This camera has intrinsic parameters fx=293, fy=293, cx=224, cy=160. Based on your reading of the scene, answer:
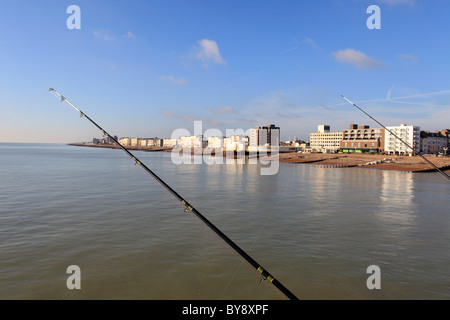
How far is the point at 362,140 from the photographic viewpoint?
15038cm

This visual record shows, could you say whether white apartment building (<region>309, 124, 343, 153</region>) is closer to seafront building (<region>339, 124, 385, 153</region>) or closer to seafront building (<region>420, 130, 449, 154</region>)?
seafront building (<region>339, 124, 385, 153</region>)

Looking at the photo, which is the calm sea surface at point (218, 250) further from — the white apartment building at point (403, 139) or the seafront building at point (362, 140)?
the seafront building at point (362, 140)

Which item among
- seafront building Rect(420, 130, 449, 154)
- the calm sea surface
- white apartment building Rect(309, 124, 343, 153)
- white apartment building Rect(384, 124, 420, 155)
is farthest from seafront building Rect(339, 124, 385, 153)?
the calm sea surface

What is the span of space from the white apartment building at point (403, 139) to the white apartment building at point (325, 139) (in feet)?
95.7

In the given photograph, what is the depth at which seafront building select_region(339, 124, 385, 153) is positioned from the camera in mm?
143125

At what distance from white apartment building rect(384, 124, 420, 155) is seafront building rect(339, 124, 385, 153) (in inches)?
172

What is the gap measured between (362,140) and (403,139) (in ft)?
63.7

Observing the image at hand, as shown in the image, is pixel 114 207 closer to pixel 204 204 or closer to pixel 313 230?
pixel 204 204

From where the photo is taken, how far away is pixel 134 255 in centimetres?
998

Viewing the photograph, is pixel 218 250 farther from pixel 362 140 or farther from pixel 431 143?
pixel 431 143

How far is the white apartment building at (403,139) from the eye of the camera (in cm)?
13100

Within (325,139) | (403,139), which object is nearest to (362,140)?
(403,139)
